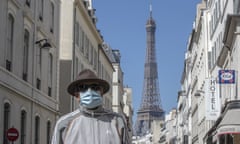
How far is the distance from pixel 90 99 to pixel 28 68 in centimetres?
2484

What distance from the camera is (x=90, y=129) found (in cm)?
550

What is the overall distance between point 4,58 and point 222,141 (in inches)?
597

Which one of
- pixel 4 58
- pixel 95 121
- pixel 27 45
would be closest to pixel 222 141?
pixel 27 45

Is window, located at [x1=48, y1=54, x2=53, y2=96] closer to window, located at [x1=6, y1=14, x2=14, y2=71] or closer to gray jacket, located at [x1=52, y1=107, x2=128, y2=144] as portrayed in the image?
window, located at [x1=6, y1=14, x2=14, y2=71]

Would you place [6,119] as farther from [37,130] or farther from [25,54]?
[37,130]

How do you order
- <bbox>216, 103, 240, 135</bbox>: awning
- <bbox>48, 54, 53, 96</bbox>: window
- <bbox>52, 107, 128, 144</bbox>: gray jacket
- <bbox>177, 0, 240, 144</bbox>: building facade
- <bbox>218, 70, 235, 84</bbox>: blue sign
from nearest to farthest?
1. <bbox>52, 107, 128, 144</bbox>: gray jacket
2. <bbox>216, 103, 240, 135</bbox>: awning
3. <bbox>177, 0, 240, 144</bbox>: building facade
4. <bbox>218, 70, 235, 84</bbox>: blue sign
5. <bbox>48, 54, 53, 96</bbox>: window

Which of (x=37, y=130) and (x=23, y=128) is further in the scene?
(x=37, y=130)

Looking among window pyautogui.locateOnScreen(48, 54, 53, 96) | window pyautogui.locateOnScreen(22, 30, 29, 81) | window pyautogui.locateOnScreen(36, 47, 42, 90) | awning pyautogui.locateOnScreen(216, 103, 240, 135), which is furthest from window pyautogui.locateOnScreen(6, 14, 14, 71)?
awning pyautogui.locateOnScreen(216, 103, 240, 135)

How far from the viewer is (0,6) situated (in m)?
24.7

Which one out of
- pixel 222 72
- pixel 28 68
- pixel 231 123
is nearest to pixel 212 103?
pixel 222 72

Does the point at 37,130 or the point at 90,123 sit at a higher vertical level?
the point at 37,130

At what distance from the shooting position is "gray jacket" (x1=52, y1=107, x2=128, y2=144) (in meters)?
5.48

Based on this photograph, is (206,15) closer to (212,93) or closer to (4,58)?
(212,93)

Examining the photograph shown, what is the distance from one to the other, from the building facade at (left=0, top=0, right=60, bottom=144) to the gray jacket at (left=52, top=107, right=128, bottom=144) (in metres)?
19.6
